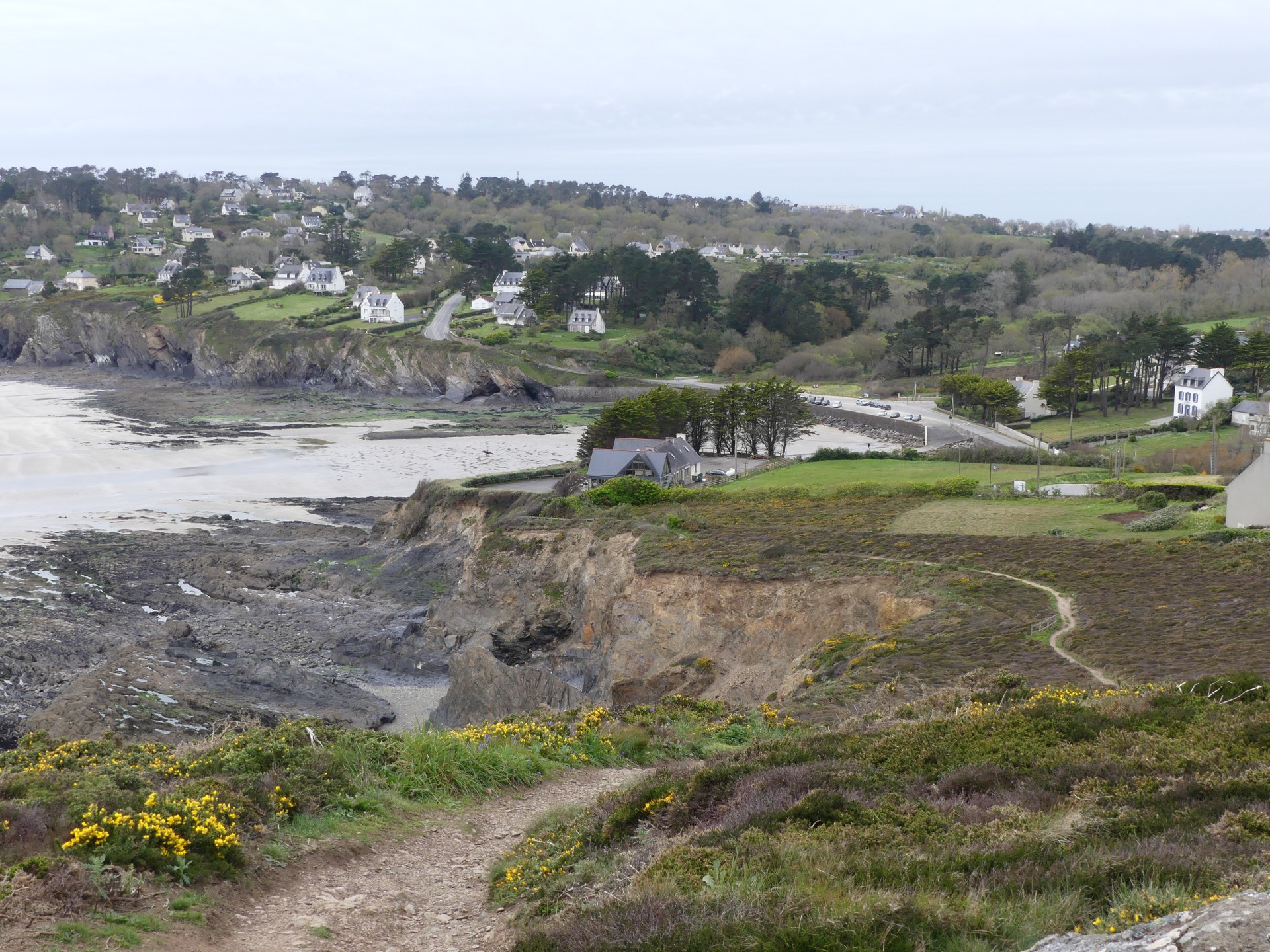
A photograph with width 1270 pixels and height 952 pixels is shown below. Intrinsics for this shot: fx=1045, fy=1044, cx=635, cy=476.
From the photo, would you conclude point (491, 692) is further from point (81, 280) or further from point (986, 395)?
point (81, 280)

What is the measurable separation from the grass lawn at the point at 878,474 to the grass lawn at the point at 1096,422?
17627 millimetres

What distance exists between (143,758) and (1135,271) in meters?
139

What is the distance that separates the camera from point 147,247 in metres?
143

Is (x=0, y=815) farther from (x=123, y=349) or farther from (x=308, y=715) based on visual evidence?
(x=123, y=349)

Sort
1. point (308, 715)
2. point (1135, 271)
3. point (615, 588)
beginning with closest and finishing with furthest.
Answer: point (308, 715) < point (615, 588) < point (1135, 271)

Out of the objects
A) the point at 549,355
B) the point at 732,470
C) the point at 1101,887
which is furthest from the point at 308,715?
the point at 549,355

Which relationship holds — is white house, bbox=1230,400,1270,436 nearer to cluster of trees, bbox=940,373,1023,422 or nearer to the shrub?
cluster of trees, bbox=940,373,1023,422

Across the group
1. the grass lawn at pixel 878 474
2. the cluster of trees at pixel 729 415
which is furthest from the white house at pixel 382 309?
the grass lawn at pixel 878 474

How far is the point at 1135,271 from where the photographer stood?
425ft

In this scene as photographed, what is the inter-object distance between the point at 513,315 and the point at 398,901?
9566 cm

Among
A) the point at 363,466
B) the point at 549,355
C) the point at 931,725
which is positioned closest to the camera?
the point at 931,725

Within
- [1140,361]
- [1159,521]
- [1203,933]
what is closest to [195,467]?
[1159,521]

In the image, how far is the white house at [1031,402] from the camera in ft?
219

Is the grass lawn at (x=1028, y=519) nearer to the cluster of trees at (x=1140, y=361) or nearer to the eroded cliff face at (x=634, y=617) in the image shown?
the eroded cliff face at (x=634, y=617)
